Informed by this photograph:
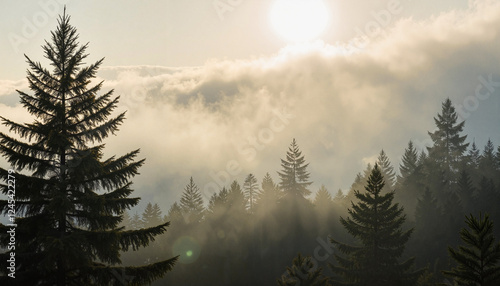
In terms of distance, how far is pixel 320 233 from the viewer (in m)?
74.0

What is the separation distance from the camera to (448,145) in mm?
81375

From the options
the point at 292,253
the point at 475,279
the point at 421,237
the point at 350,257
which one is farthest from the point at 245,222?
the point at 475,279

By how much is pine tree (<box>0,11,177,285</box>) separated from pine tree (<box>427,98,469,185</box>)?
7634 cm

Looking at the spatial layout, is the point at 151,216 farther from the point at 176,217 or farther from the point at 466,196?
the point at 466,196

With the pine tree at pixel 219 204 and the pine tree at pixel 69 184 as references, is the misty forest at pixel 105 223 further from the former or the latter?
the pine tree at pixel 219 204

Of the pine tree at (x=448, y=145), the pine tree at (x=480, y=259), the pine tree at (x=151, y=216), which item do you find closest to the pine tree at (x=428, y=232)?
the pine tree at (x=448, y=145)

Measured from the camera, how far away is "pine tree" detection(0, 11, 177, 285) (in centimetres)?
1395

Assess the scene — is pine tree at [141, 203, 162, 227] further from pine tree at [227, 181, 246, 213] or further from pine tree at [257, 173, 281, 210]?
pine tree at [257, 173, 281, 210]

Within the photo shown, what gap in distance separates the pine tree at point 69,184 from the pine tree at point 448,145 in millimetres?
76336

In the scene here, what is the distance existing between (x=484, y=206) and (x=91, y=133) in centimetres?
6446

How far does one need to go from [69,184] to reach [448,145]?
8195 cm

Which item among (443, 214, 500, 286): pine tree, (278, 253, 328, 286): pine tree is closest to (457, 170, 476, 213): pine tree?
(278, 253, 328, 286): pine tree

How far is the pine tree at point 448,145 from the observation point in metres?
80.0

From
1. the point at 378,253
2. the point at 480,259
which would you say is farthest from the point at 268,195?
the point at 480,259
